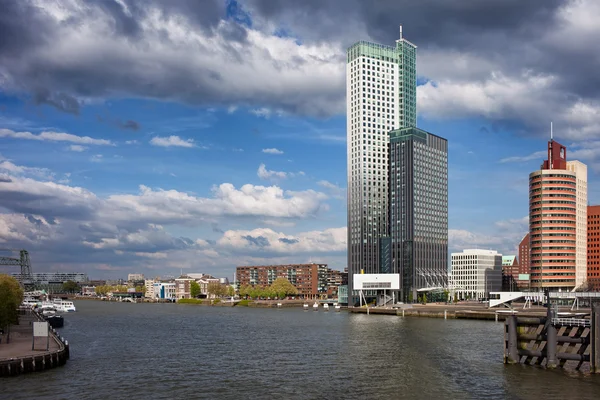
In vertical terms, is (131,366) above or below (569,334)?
below

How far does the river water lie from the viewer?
57.4 metres

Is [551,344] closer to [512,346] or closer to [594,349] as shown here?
[594,349]

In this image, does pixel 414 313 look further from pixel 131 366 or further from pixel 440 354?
pixel 131 366

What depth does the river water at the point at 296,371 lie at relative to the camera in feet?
188

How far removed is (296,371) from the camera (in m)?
69.8

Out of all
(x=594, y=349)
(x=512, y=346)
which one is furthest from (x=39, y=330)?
(x=594, y=349)

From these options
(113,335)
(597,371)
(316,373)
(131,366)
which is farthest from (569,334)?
(113,335)

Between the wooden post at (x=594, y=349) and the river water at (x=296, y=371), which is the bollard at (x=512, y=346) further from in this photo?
the wooden post at (x=594, y=349)

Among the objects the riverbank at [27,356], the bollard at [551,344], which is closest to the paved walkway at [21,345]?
the riverbank at [27,356]

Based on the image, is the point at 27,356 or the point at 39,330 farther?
the point at 39,330

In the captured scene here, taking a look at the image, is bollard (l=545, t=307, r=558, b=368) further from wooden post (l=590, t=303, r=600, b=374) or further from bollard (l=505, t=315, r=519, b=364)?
bollard (l=505, t=315, r=519, b=364)

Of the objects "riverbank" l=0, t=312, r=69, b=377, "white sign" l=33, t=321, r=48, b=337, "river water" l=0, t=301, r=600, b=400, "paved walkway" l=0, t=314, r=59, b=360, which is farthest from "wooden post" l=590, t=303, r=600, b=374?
"white sign" l=33, t=321, r=48, b=337

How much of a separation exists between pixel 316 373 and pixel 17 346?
39.2 m

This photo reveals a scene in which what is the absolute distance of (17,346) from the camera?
7738 cm
